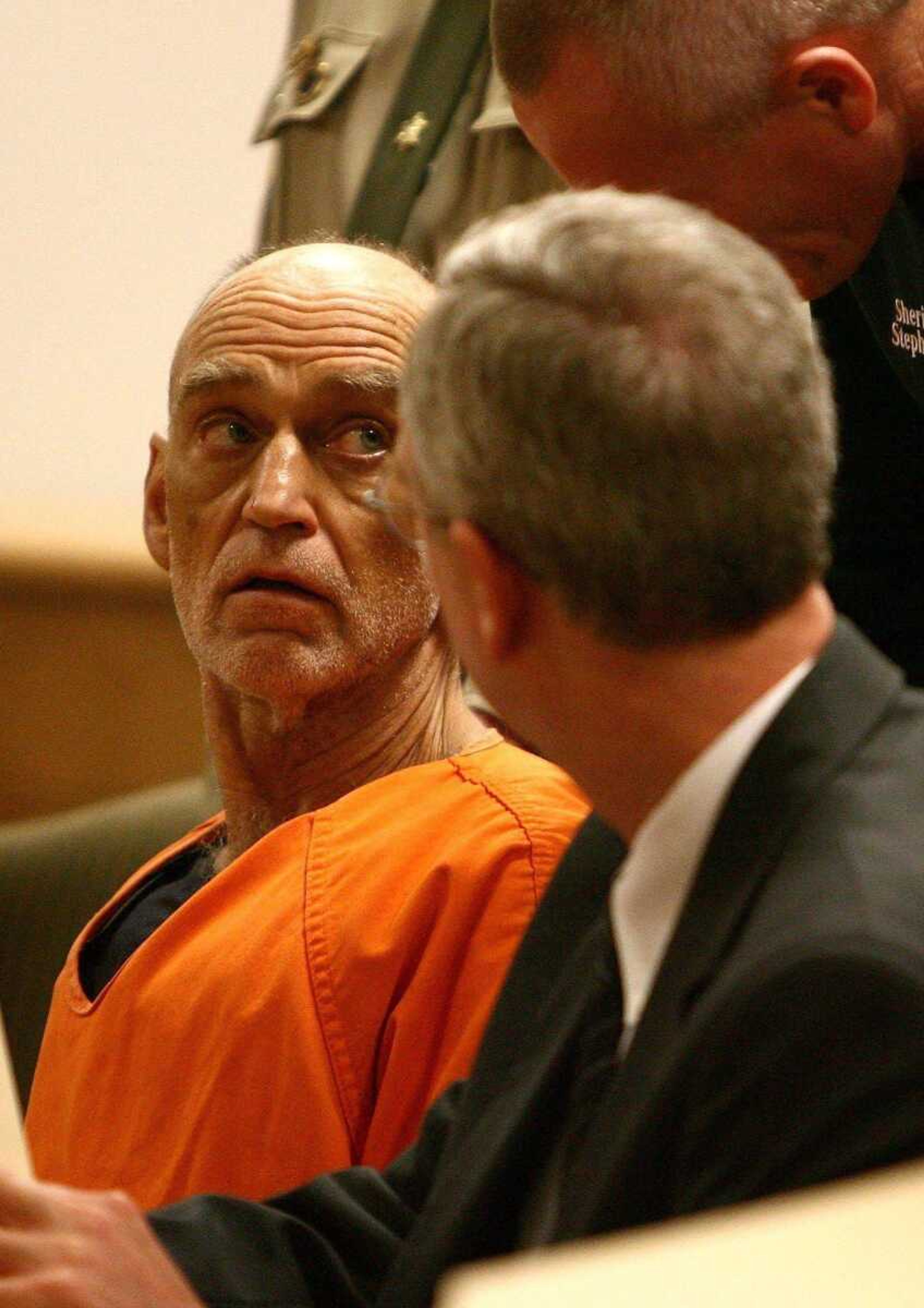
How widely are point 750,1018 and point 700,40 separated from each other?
830 mm

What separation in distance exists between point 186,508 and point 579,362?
84cm

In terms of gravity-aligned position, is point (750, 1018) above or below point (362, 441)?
above

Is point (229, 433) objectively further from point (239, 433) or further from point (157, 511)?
point (157, 511)

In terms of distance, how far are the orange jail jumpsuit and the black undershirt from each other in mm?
105

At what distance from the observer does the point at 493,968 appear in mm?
1308

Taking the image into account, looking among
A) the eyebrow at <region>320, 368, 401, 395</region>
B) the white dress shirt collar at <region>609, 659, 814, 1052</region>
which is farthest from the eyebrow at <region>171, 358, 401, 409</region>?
the white dress shirt collar at <region>609, 659, 814, 1052</region>

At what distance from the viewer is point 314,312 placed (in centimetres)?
164

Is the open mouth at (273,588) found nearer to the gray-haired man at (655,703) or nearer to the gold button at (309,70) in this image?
the gray-haired man at (655,703)

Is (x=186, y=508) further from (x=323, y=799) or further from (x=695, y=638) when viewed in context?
(x=695, y=638)

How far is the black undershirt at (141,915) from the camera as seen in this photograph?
1622 millimetres

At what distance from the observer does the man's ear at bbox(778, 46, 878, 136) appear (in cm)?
140

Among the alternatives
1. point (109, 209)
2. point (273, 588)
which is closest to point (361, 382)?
point (273, 588)

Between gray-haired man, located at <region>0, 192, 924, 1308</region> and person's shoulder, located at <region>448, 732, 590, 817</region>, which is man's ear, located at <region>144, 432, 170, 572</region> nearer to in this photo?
person's shoulder, located at <region>448, 732, 590, 817</region>

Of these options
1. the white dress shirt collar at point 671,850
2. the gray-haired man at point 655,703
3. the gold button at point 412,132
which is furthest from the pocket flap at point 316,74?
the white dress shirt collar at point 671,850
